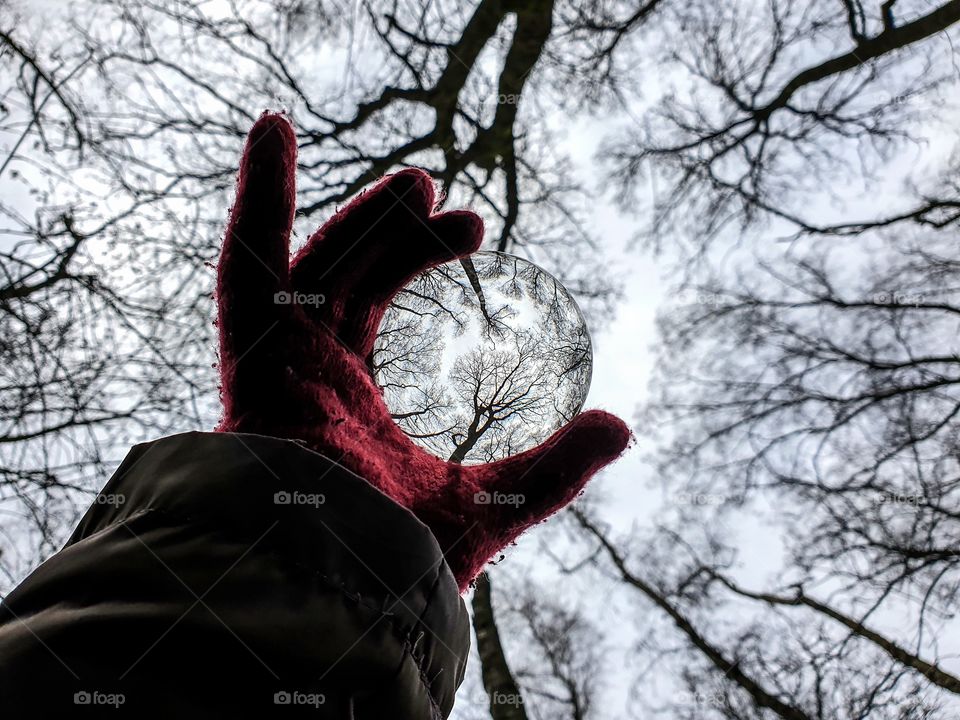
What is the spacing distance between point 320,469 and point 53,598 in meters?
0.45

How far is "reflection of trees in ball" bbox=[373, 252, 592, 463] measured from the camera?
1.91m

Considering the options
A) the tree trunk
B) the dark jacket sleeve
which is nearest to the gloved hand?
the dark jacket sleeve

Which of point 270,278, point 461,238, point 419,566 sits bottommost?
point 419,566

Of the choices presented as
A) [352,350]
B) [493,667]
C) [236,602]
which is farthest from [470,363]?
[493,667]

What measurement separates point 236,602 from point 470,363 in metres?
1.04

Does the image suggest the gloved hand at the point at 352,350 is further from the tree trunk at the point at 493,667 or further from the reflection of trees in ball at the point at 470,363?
the tree trunk at the point at 493,667

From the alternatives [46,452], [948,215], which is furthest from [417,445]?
[948,215]

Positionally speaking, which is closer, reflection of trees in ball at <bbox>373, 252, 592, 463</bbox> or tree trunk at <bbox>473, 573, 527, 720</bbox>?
reflection of trees in ball at <bbox>373, 252, 592, 463</bbox>

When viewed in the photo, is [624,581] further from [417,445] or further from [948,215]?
[417,445]

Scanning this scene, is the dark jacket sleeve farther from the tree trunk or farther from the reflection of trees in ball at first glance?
the tree trunk

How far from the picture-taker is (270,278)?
1540 millimetres

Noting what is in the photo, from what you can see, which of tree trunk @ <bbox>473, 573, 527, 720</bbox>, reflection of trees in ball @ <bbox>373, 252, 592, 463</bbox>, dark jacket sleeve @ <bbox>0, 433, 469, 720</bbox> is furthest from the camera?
tree trunk @ <bbox>473, 573, 527, 720</bbox>

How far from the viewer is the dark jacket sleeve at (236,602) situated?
2.82 feet

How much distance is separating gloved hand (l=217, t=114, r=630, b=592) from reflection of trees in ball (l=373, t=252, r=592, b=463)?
11cm
